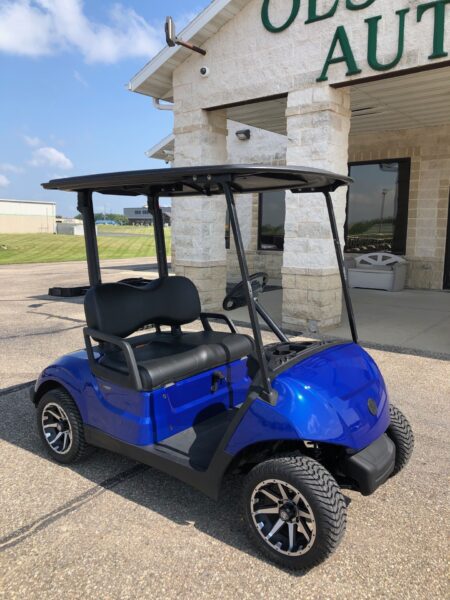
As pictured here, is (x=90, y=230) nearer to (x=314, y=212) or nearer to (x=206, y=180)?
(x=206, y=180)

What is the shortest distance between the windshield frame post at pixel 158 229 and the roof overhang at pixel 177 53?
5.14 metres

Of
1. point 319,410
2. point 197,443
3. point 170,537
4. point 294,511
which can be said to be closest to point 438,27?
point 319,410

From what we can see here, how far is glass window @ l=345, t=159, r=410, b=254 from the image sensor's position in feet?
40.9

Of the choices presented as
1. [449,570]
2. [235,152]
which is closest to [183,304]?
[449,570]

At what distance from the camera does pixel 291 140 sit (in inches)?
293

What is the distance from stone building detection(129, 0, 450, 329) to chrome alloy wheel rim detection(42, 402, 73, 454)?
15.8ft

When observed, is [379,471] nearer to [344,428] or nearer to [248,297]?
[344,428]

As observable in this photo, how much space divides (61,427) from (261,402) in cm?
170

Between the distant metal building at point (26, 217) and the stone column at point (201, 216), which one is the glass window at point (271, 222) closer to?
the stone column at point (201, 216)

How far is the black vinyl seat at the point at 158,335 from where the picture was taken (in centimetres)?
306

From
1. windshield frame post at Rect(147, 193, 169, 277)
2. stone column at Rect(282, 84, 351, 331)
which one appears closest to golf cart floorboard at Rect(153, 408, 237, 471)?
windshield frame post at Rect(147, 193, 169, 277)

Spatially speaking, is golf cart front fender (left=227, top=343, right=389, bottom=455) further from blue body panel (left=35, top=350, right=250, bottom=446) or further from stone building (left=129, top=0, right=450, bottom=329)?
stone building (left=129, top=0, right=450, bottom=329)

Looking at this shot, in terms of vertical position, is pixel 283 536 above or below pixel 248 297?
below

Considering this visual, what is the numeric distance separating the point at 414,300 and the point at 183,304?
7.85 meters
